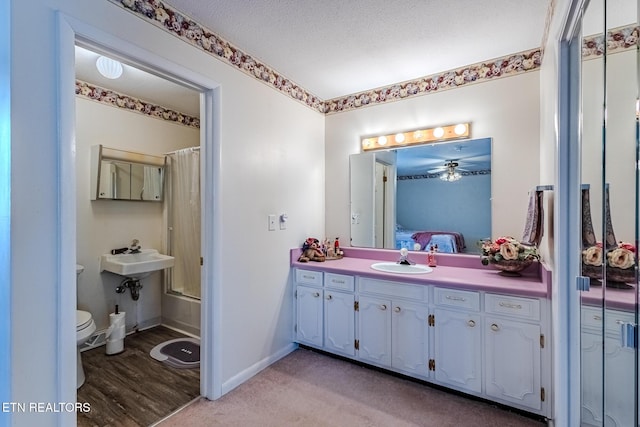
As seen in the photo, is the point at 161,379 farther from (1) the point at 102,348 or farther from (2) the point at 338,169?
(2) the point at 338,169

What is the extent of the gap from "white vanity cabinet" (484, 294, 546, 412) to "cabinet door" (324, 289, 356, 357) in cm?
96

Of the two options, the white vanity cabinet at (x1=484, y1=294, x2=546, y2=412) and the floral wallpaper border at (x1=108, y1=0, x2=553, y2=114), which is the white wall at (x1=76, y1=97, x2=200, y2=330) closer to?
the floral wallpaper border at (x1=108, y1=0, x2=553, y2=114)

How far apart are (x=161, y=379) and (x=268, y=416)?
0.97m

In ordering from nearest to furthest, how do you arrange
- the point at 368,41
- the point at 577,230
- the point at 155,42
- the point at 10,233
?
1. the point at 10,233
2. the point at 577,230
3. the point at 155,42
4. the point at 368,41

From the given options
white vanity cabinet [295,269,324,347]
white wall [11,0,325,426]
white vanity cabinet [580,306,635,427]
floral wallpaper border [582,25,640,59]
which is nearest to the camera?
floral wallpaper border [582,25,640,59]

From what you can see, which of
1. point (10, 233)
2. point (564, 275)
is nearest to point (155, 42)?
point (10, 233)

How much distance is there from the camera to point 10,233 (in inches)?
46.1

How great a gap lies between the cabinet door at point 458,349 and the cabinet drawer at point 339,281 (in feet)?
2.22

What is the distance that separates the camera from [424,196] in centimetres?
261

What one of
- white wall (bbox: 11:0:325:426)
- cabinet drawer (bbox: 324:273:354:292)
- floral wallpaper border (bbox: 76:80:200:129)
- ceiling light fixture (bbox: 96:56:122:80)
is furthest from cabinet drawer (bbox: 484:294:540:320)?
floral wallpaper border (bbox: 76:80:200:129)

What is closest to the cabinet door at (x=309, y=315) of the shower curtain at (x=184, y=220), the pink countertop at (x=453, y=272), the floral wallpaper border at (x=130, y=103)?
the pink countertop at (x=453, y=272)

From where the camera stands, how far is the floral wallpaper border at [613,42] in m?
0.80

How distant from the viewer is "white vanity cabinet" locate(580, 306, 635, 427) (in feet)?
2.94

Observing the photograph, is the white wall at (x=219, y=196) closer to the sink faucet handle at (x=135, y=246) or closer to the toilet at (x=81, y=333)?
the toilet at (x=81, y=333)
